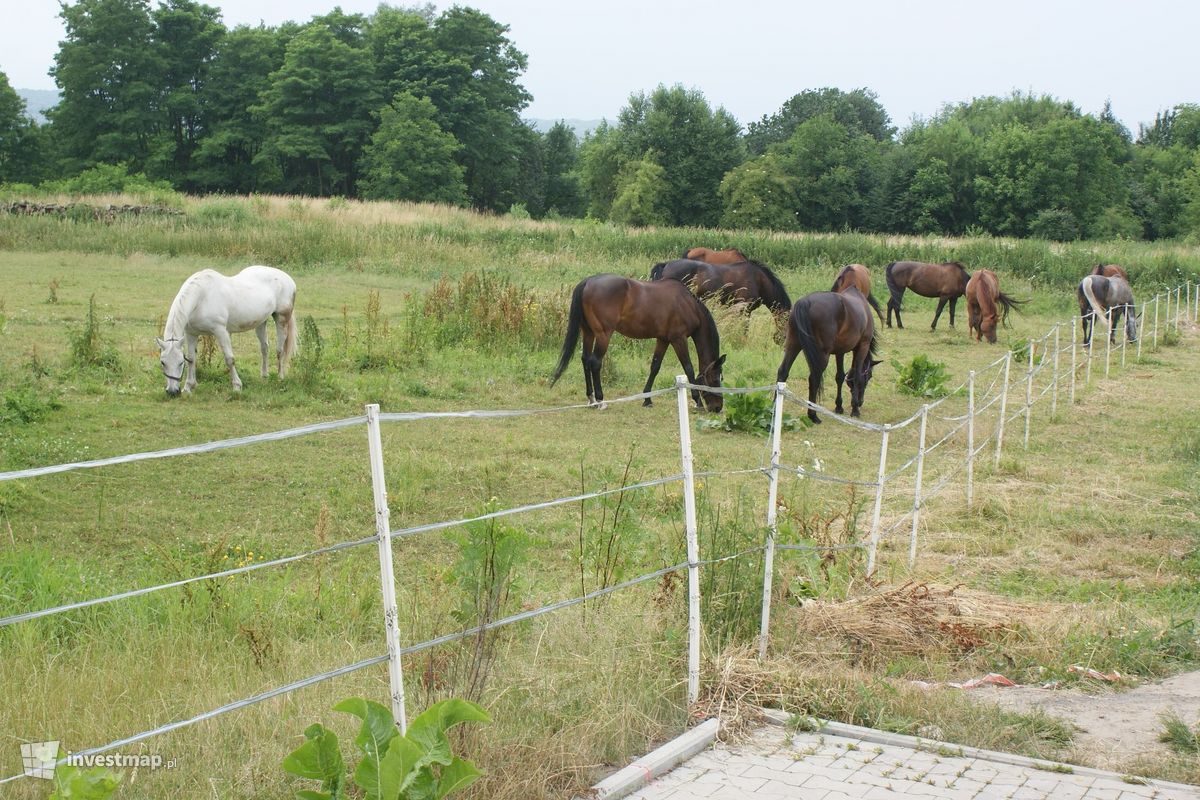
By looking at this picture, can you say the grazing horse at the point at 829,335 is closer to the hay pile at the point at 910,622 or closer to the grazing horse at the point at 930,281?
the hay pile at the point at 910,622

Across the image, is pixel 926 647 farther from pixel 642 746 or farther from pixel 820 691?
pixel 642 746

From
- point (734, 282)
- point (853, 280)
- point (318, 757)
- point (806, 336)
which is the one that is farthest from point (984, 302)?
point (318, 757)

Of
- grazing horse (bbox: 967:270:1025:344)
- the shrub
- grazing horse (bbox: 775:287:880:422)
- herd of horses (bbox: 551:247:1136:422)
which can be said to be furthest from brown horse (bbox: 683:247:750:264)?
grazing horse (bbox: 775:287:880:422)

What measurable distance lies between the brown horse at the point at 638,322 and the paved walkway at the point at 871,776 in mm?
8750

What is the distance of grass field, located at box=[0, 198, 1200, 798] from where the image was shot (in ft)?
12.8

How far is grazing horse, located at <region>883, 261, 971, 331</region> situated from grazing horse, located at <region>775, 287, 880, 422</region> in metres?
9.80

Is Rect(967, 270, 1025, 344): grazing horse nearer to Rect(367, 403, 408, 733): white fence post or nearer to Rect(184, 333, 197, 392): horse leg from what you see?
Rect(184, 333, 197, 392): horse leg

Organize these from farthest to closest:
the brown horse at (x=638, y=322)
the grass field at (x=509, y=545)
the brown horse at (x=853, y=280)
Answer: the brown horse at (x=853, y=280), the brown horse at (x=638, y=322), the grass field at (x=509, y=545)

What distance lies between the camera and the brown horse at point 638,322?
42.0 feet

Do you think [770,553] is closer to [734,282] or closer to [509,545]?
[509,545]

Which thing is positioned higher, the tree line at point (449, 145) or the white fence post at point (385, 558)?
the tree line at point (449, 145)

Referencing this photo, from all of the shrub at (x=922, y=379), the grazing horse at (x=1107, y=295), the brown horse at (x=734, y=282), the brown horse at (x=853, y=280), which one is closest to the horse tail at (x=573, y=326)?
the brown horse at (x=734, y=282)

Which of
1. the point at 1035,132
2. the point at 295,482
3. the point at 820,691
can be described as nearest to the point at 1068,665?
the point at 820,691

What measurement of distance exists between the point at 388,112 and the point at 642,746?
5567 cm
